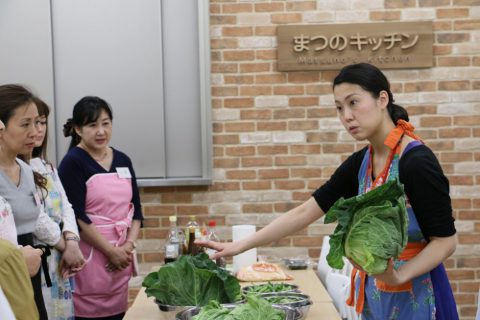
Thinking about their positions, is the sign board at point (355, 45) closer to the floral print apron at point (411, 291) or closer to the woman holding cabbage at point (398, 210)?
the woman holding cabbage at point (398, 210)

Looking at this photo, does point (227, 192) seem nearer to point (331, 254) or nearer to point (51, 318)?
point (51, 318)

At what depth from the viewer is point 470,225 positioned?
4516 mm

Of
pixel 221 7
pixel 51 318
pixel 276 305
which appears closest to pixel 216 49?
pixel 221 7

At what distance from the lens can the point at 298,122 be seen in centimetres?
454

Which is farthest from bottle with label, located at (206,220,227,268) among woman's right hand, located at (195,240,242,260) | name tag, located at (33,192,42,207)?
name tag, located at (33,192,42,207)

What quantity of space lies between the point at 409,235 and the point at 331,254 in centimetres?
32

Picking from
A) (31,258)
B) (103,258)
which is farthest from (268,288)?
(103,258)

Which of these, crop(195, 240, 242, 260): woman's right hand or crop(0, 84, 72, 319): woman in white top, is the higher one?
crop(0, 84, 72, 319): woman in white top

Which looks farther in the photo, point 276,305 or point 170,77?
point 170,77

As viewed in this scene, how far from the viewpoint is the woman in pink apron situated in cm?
379

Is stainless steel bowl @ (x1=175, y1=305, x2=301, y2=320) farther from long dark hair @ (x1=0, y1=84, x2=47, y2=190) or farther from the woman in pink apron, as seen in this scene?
the woman in pink apron

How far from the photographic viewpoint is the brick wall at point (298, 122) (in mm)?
4480

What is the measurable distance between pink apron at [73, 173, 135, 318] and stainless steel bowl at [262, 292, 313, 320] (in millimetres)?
1483

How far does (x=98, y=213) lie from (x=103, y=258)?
0.26m
